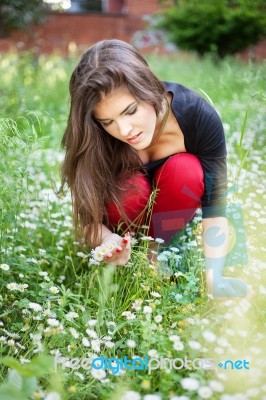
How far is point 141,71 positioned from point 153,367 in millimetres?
960

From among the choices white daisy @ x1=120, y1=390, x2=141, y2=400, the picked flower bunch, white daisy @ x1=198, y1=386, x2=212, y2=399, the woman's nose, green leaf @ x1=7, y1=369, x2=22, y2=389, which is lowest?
white daisy @ x1=120, y1=390, x2=141, y2=400

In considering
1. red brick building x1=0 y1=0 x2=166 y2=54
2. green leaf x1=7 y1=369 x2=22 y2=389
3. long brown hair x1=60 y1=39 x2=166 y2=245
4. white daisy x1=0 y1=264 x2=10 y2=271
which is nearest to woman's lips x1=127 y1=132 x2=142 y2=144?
long brown hair x1=60 y1=39 x2=166 y2=245

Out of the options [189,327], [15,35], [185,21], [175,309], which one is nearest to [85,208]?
[175,309]

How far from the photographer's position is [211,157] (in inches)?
80.1

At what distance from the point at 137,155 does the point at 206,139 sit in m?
0.28

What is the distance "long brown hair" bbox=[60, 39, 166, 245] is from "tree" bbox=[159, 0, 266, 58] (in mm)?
7017

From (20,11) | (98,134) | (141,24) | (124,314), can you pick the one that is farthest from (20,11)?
(141,24)

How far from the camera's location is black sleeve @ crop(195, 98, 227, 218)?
6.49ft

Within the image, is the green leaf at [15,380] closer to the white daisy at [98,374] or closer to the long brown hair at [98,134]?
the white daisy at [98,374]

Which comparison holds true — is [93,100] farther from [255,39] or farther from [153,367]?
[255,39]

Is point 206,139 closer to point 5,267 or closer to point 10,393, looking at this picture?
point 5,267

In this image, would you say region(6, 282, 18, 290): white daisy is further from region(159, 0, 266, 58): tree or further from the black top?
region(159, 0, 266, 58): tree

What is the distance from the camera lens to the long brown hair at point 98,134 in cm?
175

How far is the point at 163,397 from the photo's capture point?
1.31m
